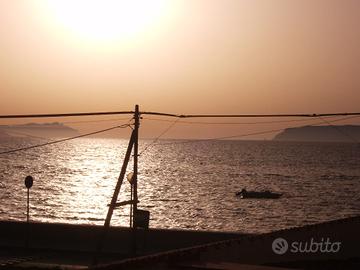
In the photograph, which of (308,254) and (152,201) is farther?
(152,201)

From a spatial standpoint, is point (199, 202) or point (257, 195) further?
point (257, 195)

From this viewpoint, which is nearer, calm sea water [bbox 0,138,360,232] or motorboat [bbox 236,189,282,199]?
calm sea water [bbox 0,138,360,232]

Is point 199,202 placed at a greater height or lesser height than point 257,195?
lesser

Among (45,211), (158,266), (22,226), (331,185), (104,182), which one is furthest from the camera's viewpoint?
(104,182)

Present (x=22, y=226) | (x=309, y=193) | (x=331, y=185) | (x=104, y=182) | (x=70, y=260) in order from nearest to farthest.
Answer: (x=70, y=260) → (x=22, y=226) → (x=309, y=193) → (x=331, y=185) → (x=104, y=182)

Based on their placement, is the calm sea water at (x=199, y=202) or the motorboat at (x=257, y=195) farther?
the motorboat at (x=257, y=195)

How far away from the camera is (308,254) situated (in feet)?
26.4

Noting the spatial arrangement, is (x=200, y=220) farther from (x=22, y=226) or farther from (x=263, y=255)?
(x=263, y=255)

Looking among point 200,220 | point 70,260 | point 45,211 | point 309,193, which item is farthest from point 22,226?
point 309,193

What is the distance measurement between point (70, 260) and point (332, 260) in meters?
12.8

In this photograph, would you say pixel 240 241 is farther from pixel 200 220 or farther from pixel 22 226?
pixel 200 220

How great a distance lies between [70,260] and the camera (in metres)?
19.1

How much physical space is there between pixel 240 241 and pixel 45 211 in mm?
69277

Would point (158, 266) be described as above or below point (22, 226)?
above
